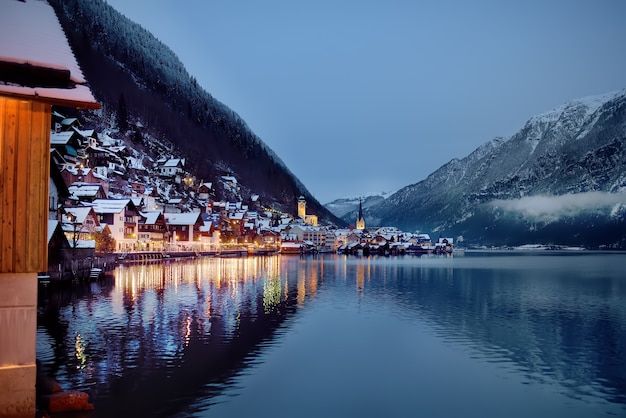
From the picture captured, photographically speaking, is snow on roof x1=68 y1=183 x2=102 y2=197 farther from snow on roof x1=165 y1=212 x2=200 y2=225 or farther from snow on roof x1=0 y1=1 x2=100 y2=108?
snow on roof x1=0 y1=1 x2=100 y2=108

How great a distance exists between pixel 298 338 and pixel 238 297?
20317 millimetres

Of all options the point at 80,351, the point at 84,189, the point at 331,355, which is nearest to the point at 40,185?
the point at 80,351

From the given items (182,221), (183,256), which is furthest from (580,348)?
(182,221)

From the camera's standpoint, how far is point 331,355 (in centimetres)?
2947

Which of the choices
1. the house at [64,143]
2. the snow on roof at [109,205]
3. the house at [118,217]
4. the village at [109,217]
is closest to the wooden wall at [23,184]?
the village at [109,217]

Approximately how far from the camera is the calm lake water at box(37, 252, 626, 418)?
67.3 feet

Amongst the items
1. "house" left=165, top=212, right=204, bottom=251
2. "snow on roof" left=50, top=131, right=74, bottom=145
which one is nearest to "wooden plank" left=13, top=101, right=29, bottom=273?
"snow on roof" left=50, top=131, right=74, bottom=145

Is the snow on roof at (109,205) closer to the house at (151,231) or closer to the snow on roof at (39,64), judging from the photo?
the house at (151,231)

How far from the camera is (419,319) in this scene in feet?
139

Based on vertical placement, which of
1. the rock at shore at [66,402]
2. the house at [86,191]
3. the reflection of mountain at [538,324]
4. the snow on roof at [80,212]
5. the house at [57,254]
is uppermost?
the house at [86,191]

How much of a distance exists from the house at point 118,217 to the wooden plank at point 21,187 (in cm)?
9894

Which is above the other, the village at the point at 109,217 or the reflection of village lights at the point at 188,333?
the village at the point at 109,217

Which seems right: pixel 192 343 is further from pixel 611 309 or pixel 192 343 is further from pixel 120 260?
pixel 120 260

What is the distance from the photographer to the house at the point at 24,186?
Answer: 1292 centimetres
